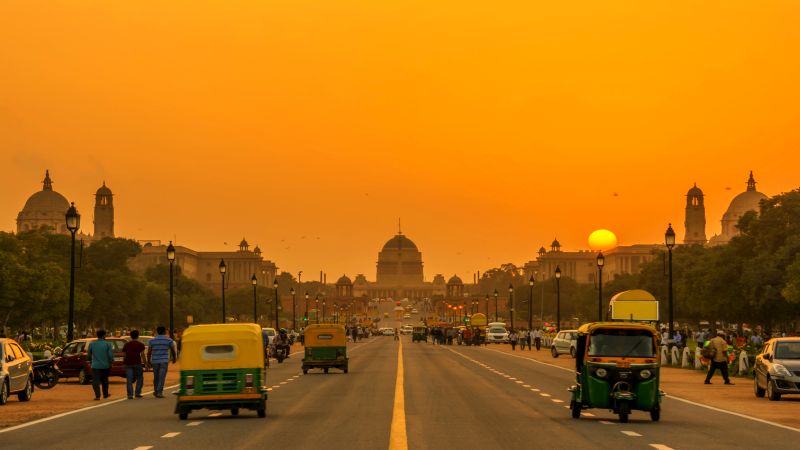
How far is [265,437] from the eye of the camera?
22188 mm

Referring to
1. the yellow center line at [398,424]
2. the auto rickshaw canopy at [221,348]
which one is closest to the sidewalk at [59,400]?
the auto rickshaw canopy at [221,348]

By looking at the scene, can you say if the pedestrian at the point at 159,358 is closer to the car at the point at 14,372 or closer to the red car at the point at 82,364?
the car at the point at 14,372

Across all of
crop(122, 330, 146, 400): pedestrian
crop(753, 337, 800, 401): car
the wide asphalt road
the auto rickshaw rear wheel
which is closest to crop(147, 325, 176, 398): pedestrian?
crop(122, 330, 146, 400): pedestrian

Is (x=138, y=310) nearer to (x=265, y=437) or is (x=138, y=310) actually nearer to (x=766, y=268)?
(x=766, y=268)

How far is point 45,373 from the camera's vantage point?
42406 mm

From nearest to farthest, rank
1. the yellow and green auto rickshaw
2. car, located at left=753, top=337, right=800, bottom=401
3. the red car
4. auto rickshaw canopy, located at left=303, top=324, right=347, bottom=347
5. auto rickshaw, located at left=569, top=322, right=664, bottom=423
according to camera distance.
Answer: auto rickshaw, located at left=569, top=322, right=664, bottom=423 → the yellow and green auto rickshaw → car, located at left=753, top=337, right=800, bottom=401 → the red car → auto rickshaw canopy, located at left=303, top=324, right=347, bottom=347

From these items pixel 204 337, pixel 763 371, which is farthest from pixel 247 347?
pixel 763 371

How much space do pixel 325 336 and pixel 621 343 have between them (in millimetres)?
27447

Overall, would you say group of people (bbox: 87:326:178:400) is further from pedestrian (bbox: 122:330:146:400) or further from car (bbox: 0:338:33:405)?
car (bbox: 0:338:33:405)

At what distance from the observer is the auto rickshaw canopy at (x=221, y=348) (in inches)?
1062

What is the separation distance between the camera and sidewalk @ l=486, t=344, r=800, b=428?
29.6 m

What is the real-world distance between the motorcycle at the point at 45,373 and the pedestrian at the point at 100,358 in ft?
20.1

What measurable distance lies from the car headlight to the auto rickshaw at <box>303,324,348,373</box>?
20951mm

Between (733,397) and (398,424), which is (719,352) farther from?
(398,424)
